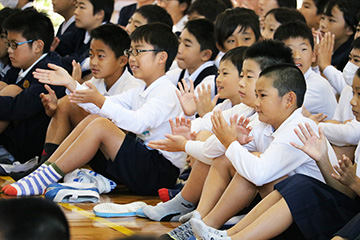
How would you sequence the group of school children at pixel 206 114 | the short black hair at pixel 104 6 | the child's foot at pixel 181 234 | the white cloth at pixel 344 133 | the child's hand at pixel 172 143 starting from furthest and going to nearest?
the short black hair at pixel 104 6 → the child's hand at pixel 172 143 → the white cloth at pixel 344 133 → the child's foot at pixel 181 234 → the group of school children at pixel 206 114

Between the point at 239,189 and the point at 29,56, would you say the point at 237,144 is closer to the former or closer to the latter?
the point at 239,189

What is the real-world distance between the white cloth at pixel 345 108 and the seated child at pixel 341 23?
64 cm

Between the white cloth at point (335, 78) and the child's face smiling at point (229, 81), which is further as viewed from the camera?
the white cloth at point (335, 78)

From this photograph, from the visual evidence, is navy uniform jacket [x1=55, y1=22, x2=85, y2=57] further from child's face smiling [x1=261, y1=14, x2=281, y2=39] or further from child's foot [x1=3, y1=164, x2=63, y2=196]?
child's foot [x1=3, y1=164, x2=63, y2=196]

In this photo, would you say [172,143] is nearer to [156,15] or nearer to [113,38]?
[113,38]

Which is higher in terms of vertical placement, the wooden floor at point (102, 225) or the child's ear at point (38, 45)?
the child's ear at point (38, 45)

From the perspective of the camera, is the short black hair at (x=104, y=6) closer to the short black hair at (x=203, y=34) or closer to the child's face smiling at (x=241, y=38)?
the short black hair at (x=203, y=34)

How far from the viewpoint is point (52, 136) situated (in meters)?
3.16

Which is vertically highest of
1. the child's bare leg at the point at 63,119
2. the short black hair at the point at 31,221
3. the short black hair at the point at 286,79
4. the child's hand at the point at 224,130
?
the short black hair at the point at 31,221

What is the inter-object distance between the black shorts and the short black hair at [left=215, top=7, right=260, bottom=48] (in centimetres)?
80

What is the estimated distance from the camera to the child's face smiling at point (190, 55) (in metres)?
3.36

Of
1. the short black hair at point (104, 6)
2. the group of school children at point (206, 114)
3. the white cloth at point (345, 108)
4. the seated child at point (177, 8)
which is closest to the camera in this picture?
the group of school children at point (206, 114)

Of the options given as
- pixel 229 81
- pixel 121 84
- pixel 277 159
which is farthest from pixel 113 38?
pixel 277 159

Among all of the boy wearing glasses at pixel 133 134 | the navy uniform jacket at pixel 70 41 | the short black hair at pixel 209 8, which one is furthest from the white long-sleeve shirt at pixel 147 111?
the navy uniform jacket at pixel 70 41
